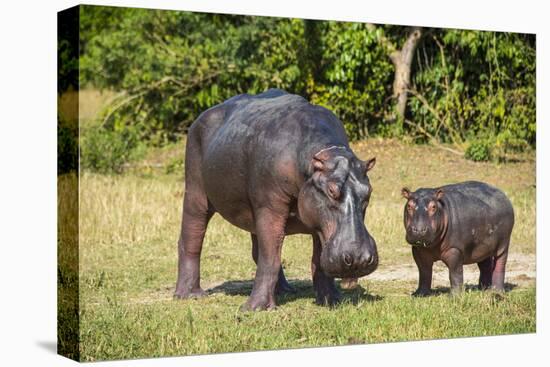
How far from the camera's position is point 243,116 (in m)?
11.5

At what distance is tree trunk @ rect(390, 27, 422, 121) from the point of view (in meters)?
17.9

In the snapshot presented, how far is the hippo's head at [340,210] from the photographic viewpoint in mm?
9531

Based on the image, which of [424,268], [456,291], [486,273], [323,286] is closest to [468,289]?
[486,273]

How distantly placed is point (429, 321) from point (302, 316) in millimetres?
1465

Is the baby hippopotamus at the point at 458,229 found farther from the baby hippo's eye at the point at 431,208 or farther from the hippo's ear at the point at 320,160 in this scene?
the hippo's ear at the point at 320,160

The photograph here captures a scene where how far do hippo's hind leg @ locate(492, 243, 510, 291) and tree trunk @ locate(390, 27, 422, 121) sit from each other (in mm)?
5463

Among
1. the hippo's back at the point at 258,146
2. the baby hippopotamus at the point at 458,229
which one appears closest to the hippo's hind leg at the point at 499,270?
the baby hippopotamus at the point at 458,229

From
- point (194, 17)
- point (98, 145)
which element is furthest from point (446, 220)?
point (194, 17)

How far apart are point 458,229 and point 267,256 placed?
2514 mm

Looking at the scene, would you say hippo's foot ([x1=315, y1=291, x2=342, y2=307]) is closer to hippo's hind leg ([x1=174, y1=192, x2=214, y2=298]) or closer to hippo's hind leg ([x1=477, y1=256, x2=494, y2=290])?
hippo's hind leg ([x1=174, y1=192, x2=214, y2=298])

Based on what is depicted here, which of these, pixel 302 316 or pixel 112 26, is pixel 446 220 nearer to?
pixel 302 316

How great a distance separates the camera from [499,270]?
41.2 ft

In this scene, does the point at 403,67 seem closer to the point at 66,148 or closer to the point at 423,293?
the point at 423,293

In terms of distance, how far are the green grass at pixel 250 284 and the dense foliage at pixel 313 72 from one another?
0.74 metres
